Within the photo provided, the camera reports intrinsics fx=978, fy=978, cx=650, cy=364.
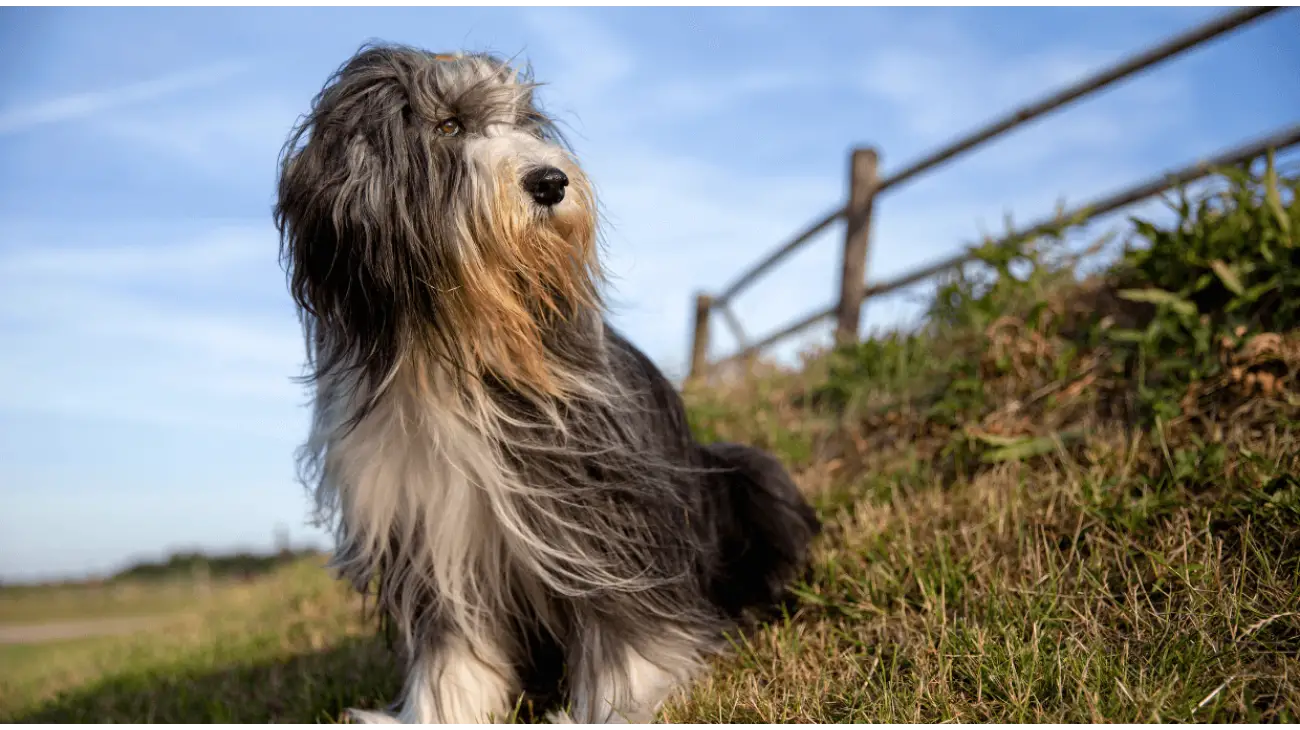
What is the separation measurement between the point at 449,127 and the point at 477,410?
0.75 metres

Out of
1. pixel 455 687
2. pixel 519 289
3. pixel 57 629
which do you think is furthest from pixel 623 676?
pixel 57 629

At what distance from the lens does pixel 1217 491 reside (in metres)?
3.00

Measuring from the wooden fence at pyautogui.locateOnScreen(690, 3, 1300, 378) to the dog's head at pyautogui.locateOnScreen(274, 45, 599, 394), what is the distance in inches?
117

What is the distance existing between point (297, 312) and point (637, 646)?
1.35 meters

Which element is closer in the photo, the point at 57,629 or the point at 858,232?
the point at 858,232

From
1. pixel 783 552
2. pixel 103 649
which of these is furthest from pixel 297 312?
pixel 103 649

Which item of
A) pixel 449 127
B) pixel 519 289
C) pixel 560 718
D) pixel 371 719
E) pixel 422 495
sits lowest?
pixel 560 718

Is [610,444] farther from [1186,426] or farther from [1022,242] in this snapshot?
[1022,242]

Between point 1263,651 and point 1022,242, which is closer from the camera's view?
point 1263,651

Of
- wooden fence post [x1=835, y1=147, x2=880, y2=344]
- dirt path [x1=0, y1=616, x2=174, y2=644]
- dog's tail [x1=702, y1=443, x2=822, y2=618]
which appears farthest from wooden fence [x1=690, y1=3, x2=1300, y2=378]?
dirt path [x1=0, y1=616, x2=174, y2=644]

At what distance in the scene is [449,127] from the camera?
2.56m

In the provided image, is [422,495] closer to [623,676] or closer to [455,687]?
[455,687]

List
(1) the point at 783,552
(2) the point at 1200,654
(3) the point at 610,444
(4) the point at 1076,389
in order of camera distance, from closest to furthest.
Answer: (2) the point at 1200,654, (3) the point at 610,444, (1) the point at 783,552, (4) the point at 1076,389

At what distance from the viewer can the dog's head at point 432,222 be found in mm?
2422
